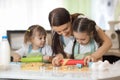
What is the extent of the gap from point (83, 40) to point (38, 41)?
53 cm

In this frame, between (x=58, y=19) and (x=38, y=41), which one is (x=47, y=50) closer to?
(x=38, y=41)

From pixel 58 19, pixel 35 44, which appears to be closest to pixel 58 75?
Result: pixel 58 19

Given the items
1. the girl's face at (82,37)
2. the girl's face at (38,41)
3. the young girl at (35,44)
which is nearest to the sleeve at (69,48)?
the girl's face at (82,37)

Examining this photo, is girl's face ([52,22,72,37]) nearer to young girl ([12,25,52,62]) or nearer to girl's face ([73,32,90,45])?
girl's face ([73,32,90,45])

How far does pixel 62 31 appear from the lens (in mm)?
1741

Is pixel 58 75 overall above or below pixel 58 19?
below

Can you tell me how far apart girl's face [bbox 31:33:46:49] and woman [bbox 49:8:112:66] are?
0.75ft

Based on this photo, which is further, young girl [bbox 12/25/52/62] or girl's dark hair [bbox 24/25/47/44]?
girl's dark hair [bbox 24/25/47/44]

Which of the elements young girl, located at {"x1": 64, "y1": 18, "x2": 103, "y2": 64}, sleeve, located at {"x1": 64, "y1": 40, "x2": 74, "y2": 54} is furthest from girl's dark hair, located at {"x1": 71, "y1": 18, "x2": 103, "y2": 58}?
sleeve, located at {"x1": 64, "y1": 40, "x2": 74, "y2": 54}

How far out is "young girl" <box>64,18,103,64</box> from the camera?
1643 mm

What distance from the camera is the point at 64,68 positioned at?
135 centimetres

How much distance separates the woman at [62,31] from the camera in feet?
5.49

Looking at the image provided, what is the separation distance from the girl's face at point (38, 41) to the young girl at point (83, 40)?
0.35 metres

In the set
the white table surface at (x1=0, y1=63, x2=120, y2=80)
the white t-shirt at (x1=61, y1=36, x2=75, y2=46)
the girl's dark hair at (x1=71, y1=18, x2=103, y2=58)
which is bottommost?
the white table surface at (x1=0, y1=63, x2=120, y2=80)
